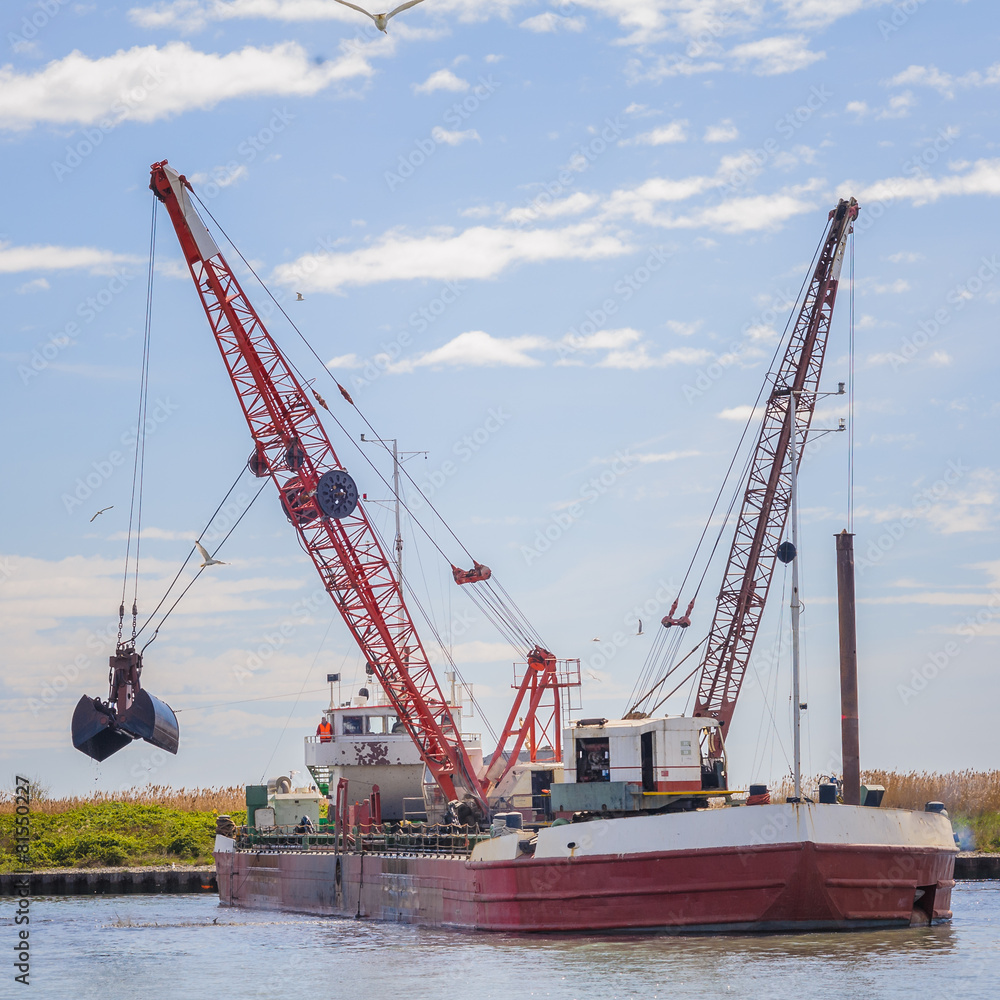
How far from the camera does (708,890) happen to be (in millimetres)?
34156

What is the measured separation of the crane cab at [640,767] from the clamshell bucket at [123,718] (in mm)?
13057

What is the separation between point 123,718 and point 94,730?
3.14 feet

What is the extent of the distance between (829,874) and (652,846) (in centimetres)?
423

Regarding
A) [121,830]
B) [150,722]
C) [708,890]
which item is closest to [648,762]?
[708,890]

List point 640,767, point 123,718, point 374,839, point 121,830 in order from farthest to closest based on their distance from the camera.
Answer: point 121,830
point 374,839
point 123,718
point 640,767

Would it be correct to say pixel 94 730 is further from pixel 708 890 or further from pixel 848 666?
pixel 848 666

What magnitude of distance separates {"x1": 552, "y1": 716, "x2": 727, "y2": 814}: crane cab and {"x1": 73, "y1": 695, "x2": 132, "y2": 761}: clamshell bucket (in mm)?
14235

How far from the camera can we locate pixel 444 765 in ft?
170

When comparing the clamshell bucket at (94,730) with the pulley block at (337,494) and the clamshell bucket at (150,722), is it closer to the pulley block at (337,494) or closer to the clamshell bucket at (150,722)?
the clamshell bucket at (150,722)

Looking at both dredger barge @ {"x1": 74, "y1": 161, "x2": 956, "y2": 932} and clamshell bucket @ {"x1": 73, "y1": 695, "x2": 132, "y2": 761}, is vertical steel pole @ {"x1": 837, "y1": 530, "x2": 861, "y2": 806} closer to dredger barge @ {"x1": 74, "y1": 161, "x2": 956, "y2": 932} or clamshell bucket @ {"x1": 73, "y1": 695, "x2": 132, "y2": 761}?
dredger barge @ {"x1": 74, "y1": 161, "x2": 956, "y2": 932}

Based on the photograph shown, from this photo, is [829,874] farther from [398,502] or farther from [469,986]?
[398,502]

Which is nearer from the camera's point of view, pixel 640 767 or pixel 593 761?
pixel 640 767

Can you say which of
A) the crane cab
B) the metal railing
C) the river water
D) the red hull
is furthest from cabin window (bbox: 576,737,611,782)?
the river water

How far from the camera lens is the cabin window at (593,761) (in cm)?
3869
